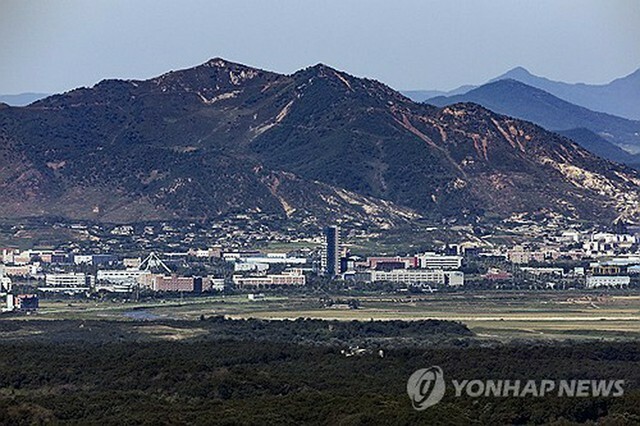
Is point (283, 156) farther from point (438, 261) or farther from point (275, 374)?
point (275, 374)

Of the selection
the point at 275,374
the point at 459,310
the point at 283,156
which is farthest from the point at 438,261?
the point at 275,374

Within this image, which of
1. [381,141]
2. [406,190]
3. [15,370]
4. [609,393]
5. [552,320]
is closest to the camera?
[609,393]

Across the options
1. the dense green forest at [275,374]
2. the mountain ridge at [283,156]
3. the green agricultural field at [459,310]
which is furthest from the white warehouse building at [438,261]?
the dense green forest at [275,374]

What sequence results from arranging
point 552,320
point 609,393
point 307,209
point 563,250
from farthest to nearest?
point 307,209 < point 563,250 < point 552,320 < point 609,393

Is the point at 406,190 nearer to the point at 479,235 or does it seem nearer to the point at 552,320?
the point at 479,235

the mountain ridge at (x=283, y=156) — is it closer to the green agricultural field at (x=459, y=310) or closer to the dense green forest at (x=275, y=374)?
the green agricultural field at (x=459, y=310)

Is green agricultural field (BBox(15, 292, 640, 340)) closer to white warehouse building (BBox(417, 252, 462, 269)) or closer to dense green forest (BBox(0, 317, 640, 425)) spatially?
dense green forest (BBox(0, 317, 640, 425))

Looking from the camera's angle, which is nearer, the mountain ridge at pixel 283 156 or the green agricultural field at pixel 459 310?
the green agricultural field at pixel 459 310

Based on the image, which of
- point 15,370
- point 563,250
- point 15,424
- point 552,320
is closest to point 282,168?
point 563,250
